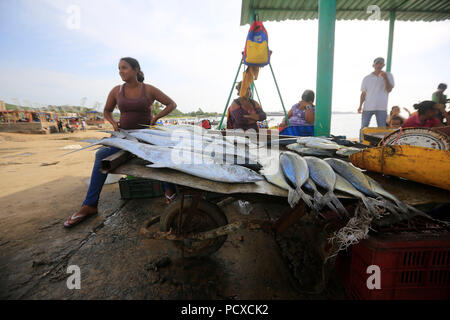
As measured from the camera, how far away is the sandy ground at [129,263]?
159 centimetres

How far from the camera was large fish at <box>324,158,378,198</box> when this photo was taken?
1247 millimetres

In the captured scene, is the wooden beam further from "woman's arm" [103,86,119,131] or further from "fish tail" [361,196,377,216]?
"fish tail" [361,196,377,216]

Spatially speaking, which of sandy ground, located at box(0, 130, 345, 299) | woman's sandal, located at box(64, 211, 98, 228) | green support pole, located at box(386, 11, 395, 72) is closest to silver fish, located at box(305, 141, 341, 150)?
sandy ground, located at box(0, 130, 345, 299)

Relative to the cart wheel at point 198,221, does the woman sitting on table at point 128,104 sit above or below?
above

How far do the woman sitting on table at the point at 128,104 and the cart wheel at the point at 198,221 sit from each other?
104 centimetres

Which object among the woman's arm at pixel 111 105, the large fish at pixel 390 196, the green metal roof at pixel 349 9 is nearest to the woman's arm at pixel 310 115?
the large fish at pixel 390 196

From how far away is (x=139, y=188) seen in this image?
3402 millimetres

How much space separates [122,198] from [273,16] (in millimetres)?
6694

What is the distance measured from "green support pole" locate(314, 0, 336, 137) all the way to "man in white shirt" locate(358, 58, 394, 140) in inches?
98.1

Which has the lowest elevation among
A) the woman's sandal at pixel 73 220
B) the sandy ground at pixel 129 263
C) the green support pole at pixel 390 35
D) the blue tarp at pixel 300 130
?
the sandy ground at pixel 129 263

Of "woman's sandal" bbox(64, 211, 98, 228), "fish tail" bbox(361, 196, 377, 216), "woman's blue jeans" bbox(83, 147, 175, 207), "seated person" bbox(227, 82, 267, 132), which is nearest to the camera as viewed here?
"fish tail" bbox(361, 196, 377, 216)

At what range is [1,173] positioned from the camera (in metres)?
5.31

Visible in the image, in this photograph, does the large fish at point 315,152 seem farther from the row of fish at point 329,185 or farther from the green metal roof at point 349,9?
the green metal roof at point 349,9

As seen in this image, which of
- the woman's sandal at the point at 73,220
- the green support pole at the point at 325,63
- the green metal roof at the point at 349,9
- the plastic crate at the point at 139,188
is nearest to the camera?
the woman's sandal at the point at 73,220
